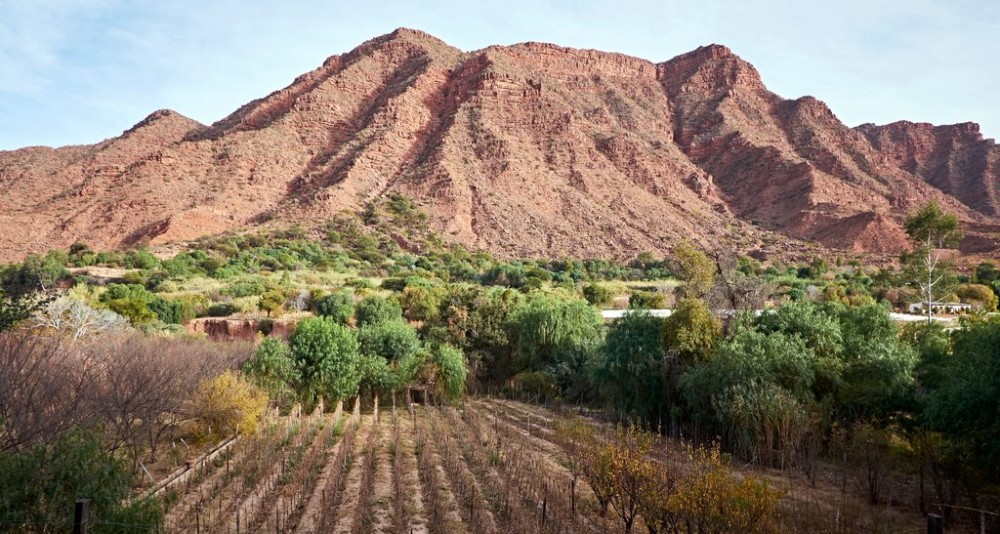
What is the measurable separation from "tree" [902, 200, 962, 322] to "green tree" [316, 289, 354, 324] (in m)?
28.7

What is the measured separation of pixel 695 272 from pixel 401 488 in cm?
1174

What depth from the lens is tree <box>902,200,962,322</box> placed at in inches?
1072

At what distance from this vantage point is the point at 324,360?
869 inches

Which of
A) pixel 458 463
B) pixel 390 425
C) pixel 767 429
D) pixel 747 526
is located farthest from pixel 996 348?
pixel 390 425

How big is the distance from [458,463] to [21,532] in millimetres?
9521

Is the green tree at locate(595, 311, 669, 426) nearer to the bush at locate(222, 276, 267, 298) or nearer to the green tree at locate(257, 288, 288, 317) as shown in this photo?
the green tree at locate(257, 288, 288, 317)

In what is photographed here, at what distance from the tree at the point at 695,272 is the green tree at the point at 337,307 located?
67.5 feet

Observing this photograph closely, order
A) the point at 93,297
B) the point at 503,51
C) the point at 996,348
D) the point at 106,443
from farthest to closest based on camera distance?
the point at 503,51 → the point at 93,297 → the point at 106,443 → the point at 996,348

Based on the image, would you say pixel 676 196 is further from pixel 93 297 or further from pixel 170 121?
pixel 170 121

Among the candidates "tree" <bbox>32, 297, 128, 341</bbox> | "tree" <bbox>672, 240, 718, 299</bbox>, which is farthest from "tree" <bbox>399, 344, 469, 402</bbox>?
"tree" <bbox>32, 297, 128, 341</bbox>

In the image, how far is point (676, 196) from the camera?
89.1 meters

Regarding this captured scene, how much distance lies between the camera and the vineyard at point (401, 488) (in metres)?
11.2

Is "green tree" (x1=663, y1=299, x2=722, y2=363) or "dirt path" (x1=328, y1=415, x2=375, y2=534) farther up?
"green tree" (x1=663, y1=299, x2=722, y2=363)

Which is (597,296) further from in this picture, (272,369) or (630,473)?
(630,473)
